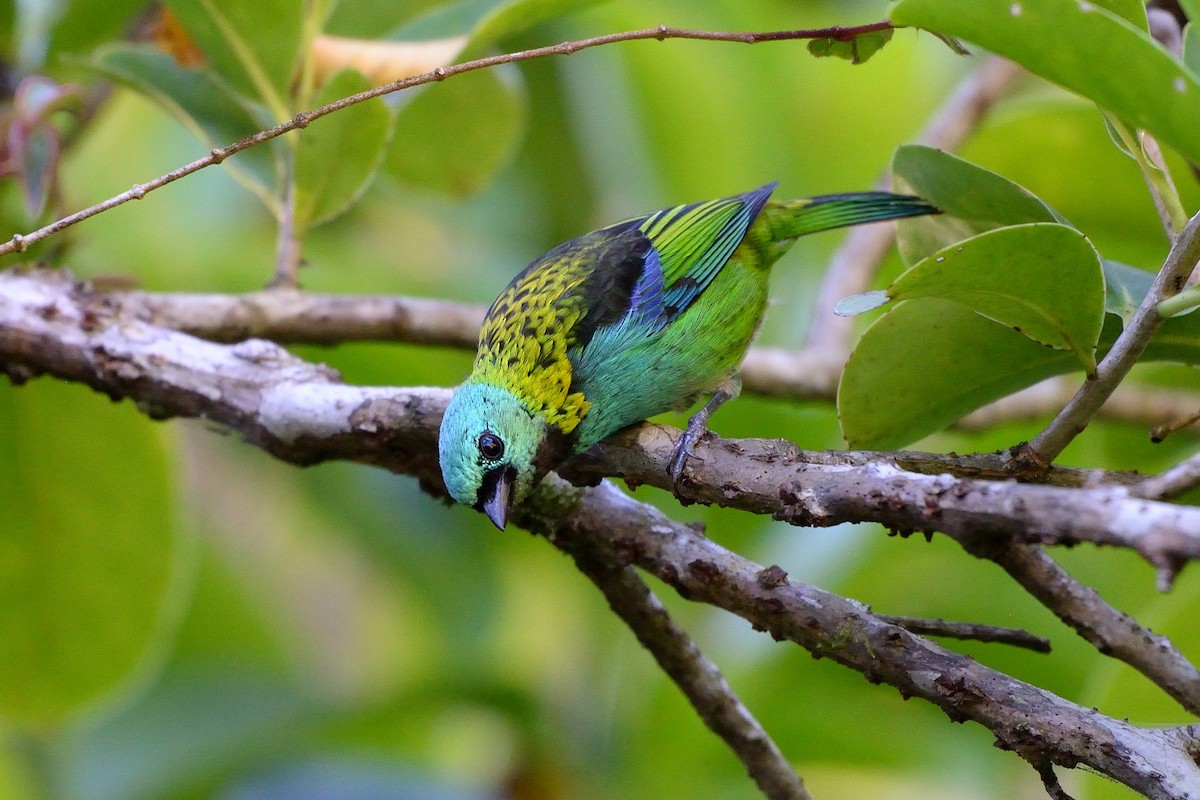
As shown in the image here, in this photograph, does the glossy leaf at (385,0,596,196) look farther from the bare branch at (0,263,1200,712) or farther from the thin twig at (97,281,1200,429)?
the bare branch at (0,263,1200,712)

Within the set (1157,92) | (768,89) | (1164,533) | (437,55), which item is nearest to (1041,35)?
(1157,92)

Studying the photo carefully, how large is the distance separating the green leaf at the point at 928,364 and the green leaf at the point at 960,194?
0.79ft

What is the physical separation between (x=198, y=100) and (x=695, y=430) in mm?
1894

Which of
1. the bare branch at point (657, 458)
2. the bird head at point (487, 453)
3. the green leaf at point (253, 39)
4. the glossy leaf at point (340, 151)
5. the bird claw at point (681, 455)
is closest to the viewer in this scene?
the bare branch at point (657, 458)

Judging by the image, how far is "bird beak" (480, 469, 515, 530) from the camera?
222cm

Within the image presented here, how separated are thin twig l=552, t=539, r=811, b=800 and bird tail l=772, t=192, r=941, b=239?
42.1 inches

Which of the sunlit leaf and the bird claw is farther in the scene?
the sunlit leaf

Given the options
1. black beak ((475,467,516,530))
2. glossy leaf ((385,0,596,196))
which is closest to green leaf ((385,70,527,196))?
glossy leaf ((385,0,596,196))

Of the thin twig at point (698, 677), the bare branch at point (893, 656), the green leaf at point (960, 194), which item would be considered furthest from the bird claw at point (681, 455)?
the green leaf at point (960, 194)

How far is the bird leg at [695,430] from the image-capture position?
5.96 ft

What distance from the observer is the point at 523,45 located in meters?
4.58

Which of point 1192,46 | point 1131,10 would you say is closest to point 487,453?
point 1131,10

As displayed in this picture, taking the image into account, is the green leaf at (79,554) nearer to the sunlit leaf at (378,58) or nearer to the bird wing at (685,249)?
the sunlit leaf at (378,58)

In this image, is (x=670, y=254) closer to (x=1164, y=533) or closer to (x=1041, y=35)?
(x=1041, y=35)
